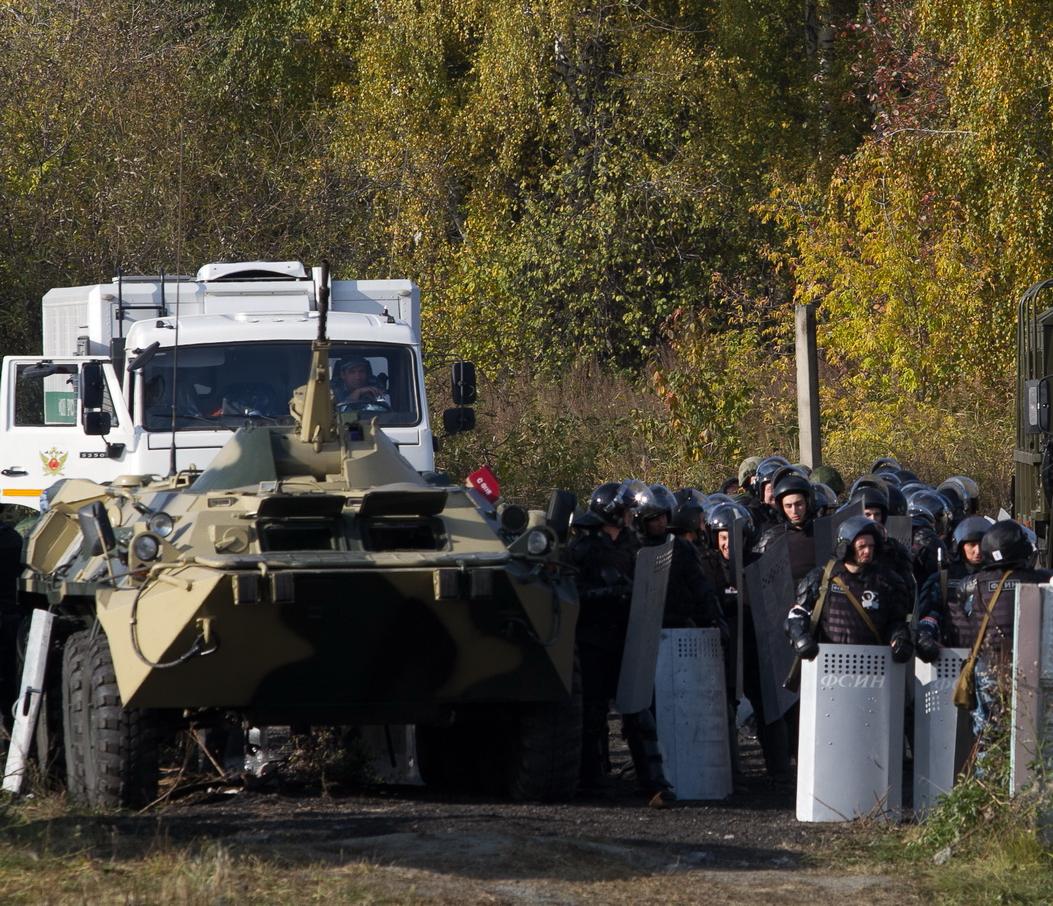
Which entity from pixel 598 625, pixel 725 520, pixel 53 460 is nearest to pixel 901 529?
pixel 725 520

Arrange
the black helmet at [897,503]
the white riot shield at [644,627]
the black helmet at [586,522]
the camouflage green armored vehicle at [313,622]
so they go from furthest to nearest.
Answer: the black helmet at [897,503] → the black helmet at [586,522] → the white riot shield at [644,627] → the camouflage green armored vehicle at [313,622]

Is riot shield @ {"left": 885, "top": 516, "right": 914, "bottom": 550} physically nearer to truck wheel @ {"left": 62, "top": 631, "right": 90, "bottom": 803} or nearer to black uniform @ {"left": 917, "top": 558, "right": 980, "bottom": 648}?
black uniform @ {"left": 917, "top": 558, "right": 980, "bottom": 648}

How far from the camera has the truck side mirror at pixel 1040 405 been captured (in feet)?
44.5

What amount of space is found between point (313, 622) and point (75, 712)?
140 cm

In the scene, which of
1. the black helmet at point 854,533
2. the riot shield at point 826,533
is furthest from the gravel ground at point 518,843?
the riot shield at point 826,533

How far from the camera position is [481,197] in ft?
99.5

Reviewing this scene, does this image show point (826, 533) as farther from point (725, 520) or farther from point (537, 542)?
point (537, 542)

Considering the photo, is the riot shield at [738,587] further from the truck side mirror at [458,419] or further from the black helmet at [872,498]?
the truck side mirror at [458,419]

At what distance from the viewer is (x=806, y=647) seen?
29.9ft

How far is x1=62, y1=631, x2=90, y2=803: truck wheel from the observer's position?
365 inches

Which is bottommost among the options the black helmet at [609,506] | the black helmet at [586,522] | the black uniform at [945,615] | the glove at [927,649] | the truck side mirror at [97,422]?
the glove at [927,649]

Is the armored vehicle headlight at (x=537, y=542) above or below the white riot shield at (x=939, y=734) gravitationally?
above

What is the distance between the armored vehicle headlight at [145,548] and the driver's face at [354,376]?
564cm

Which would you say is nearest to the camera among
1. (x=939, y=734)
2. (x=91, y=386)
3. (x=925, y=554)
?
(x=939, y=734)
